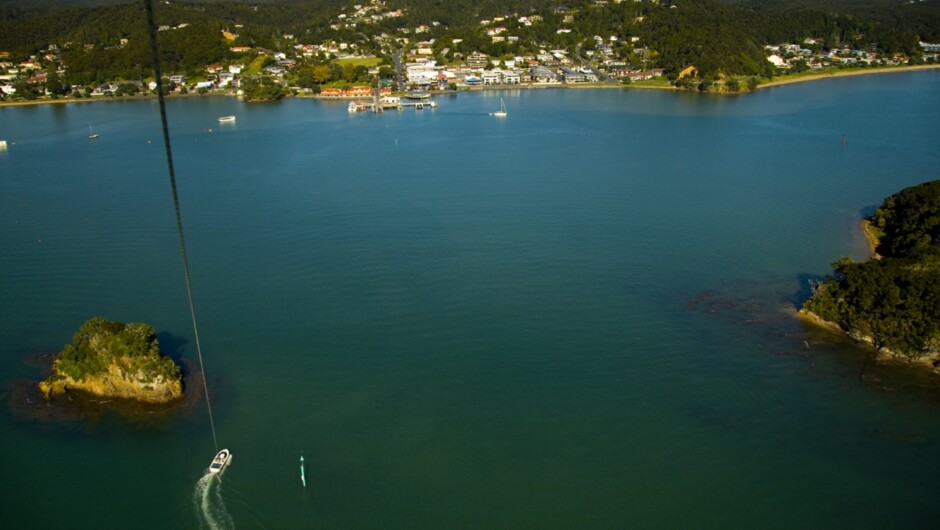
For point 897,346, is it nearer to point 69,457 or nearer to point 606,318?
point 606,318

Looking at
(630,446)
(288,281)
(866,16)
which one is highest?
(866,16)

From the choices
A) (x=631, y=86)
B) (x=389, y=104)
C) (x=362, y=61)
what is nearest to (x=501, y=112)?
(x=389, y=104)

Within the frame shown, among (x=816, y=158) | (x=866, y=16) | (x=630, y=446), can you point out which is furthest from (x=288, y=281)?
(x=866, y=16)

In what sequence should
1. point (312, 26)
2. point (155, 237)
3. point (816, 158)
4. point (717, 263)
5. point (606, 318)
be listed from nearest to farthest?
point (606, 318) < point (717, 263) < point (155, 237) < point (816, 158) < point (312, 26)

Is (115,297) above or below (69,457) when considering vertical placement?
above

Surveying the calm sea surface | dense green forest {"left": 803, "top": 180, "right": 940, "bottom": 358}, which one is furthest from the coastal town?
dense green forest {"left": 803, "top": 180, "right": 940, "bottom": 358}

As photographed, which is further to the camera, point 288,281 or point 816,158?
point 816,158

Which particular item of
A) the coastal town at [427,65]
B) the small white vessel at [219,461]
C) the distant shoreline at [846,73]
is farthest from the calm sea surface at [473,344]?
the distant shoreline at [846,73]
